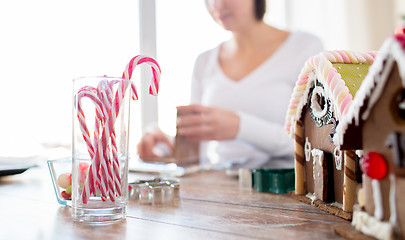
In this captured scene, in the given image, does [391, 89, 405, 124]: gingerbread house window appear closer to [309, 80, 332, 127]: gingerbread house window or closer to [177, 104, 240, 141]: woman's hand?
[309, 80, 332, 127]: gingerbread house window

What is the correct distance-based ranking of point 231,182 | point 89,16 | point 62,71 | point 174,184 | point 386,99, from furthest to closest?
point 89,16
point 62,71
point 231,182
point 174,184
point 386,99

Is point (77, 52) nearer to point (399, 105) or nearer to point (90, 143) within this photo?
point (90, 143)

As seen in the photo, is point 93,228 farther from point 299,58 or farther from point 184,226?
point 299,58

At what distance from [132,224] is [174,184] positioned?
8.2 inches

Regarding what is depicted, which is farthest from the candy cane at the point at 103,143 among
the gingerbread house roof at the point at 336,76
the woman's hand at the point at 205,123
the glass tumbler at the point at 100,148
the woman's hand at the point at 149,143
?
the woman's hand at the point at 149,143

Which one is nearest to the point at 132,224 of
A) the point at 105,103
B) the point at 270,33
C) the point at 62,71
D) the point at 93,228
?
the point at 93,228

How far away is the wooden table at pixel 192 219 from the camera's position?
523 millimetres

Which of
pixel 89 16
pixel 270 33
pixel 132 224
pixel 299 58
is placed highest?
pixel 89 16

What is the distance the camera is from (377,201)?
17.7 inches

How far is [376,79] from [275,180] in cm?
44

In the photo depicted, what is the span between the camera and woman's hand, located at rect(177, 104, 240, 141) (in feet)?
4.36

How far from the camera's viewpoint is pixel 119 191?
623 millimetres

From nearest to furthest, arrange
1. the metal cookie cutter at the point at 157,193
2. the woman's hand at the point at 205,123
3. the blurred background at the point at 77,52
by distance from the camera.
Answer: the metal cookie cutter at the point at 157,193
the woman's hand at the point at 205,123
the blurred background at the point at 77,52

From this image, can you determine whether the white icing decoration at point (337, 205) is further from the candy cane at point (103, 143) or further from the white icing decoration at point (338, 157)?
the candy cane at point (103, 143)
